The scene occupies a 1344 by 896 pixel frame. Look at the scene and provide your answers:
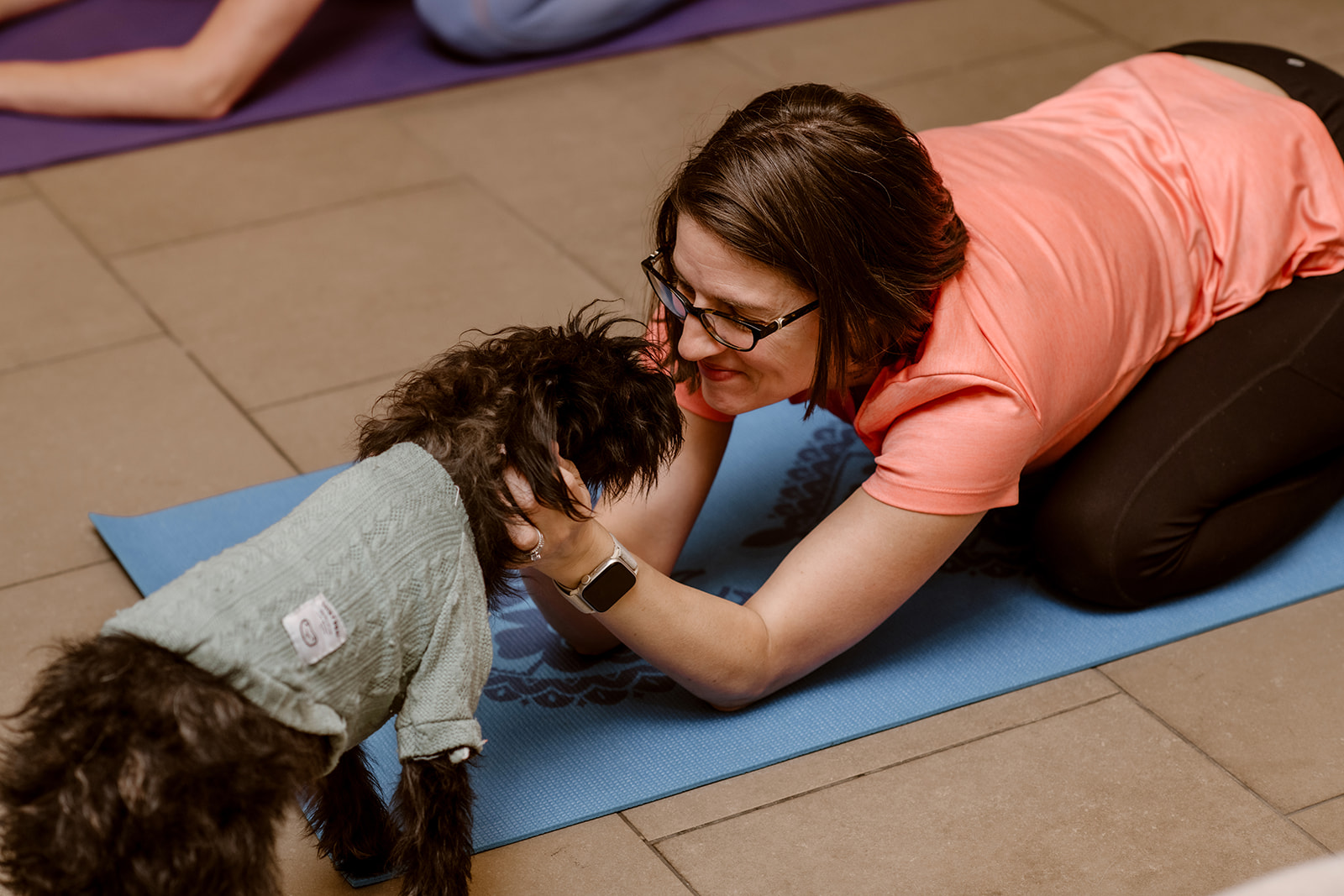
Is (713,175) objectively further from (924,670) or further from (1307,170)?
(1307,170)

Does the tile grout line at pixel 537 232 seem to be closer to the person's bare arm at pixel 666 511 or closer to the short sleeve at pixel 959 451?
the person's bare arm at pixel 666 511

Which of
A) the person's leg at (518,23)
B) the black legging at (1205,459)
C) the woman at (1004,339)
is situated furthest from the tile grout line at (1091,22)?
the black legging at (1205,459)

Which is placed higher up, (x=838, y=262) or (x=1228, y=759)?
(x=838, y=262)

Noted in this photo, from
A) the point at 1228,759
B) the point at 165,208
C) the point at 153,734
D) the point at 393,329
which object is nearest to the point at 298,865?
the point at 153,734

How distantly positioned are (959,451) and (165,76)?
289 cm

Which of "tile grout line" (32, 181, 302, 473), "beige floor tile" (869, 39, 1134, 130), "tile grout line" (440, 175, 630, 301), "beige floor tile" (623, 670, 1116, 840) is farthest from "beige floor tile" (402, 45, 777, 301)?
"beige floor tile" (623, 670, 1116, 840)

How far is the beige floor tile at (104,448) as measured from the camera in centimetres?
243

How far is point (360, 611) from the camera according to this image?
4.59 ft

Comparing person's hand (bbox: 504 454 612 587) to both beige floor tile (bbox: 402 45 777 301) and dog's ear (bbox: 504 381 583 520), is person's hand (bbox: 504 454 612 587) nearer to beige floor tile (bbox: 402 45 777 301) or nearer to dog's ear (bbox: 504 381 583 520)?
dog's ear (bbox: 504 381 583 520)

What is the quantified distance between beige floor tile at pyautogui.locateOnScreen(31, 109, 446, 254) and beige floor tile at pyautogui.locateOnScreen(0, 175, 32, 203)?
0.04m

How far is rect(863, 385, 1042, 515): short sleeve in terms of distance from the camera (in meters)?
1.82

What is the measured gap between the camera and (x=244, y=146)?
381 centimetres

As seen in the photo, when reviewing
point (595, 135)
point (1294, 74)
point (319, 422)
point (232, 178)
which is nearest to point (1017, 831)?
point (1294, 74)

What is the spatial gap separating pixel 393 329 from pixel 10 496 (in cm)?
88
